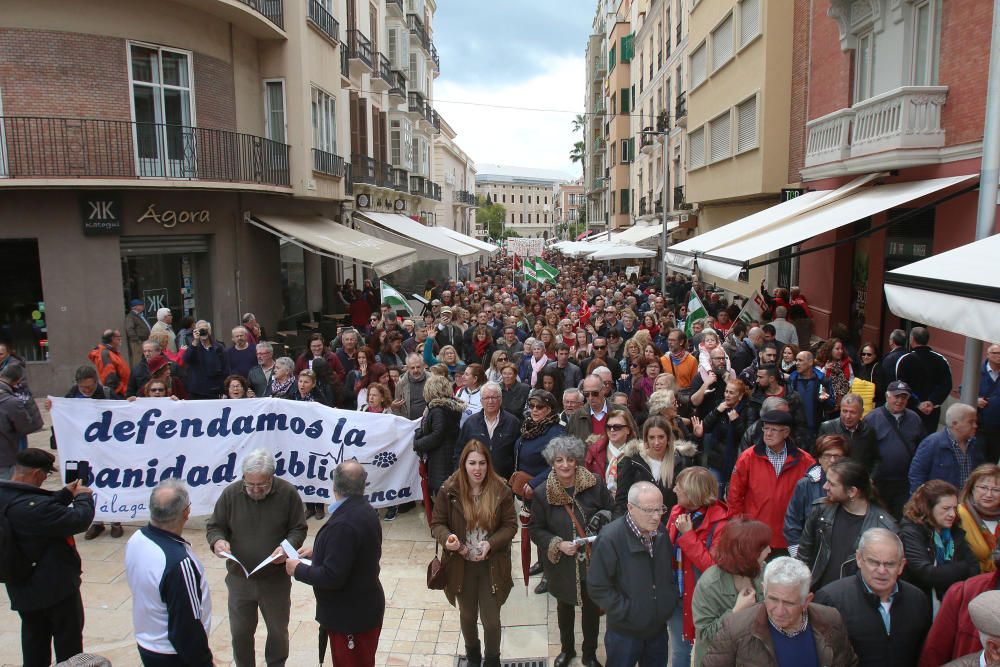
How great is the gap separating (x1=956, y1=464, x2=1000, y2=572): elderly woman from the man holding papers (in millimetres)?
4133

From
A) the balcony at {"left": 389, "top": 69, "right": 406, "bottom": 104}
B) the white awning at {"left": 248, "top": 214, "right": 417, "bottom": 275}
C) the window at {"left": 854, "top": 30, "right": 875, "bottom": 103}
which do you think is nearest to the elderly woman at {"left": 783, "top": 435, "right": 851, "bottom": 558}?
the window at {"left": 854, "top": 30, "right": 875, "bottom": 103}

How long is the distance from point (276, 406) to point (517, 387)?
2.56 metres

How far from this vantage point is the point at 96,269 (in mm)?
14695

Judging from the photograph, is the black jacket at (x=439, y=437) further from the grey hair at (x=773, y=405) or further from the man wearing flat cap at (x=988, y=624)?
the man wearing flat cap at (x=988, y=624)

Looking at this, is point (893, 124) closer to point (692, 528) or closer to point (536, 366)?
point (536, 366)

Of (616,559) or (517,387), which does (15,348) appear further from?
(616,559)

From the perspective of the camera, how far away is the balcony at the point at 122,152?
13.8 meters

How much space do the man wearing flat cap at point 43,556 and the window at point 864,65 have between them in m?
14.5

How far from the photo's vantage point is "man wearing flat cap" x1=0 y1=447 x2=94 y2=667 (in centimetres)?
462

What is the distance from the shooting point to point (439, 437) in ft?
23.9

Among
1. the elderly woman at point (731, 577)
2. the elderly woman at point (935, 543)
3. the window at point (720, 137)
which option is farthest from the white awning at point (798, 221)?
the elderly woman at point (731, 577)

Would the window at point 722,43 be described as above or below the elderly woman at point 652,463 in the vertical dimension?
above

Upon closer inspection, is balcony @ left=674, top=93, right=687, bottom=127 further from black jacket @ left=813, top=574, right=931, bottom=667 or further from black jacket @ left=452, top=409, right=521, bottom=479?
black jacket @ left=813, top=574, right=931, bottom=667

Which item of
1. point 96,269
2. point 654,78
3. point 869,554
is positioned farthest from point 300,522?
point 654,78
